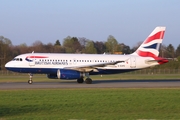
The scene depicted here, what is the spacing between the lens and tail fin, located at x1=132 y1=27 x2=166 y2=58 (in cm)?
Answer: 4341

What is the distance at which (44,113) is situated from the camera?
17.2 metres

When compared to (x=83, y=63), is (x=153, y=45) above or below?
above

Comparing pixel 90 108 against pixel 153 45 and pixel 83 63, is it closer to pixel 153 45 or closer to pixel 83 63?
pixel 83 63

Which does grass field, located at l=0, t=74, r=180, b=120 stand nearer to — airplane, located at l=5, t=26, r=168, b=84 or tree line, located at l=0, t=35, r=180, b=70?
airplane, located at l=5, t=26, r=168, b=84

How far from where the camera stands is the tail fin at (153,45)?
142 ft

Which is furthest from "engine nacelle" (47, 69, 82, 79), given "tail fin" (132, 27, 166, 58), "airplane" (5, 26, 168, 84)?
"tail fin" (132, 27, 166, 58)

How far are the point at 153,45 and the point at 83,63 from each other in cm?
803

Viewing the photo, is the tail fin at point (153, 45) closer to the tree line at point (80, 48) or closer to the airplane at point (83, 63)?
the airplane at point (83, 63)

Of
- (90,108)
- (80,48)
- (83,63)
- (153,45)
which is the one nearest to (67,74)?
(83,63)

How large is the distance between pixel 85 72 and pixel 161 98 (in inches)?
720

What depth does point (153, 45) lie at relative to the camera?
Answer: 1716 inches

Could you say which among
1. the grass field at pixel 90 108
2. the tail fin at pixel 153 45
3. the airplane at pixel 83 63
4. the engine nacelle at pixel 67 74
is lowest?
the grass field at pixel 90 108

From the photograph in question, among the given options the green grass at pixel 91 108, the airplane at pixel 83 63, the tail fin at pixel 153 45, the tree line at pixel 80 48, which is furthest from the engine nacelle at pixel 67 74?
the tree line at pixel 80 48

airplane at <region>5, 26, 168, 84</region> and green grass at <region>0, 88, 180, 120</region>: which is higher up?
airplane at <region>5, 26, 168, 84</region>
